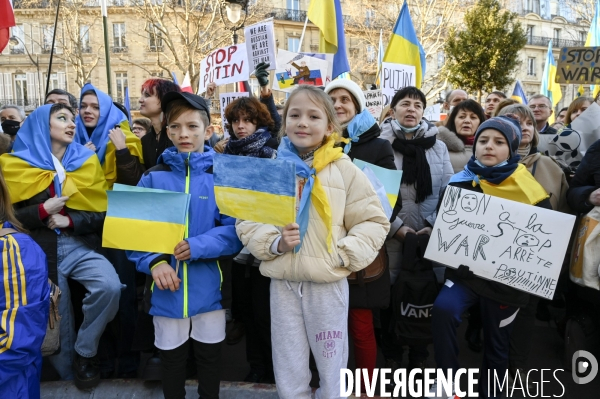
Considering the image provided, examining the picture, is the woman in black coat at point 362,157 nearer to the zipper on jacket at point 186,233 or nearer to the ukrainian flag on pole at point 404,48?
A: the zipper on jacket at point 186,233

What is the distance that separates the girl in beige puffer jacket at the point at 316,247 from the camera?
249 cm

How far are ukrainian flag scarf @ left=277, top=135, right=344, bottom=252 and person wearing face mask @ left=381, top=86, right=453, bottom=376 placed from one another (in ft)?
3.30

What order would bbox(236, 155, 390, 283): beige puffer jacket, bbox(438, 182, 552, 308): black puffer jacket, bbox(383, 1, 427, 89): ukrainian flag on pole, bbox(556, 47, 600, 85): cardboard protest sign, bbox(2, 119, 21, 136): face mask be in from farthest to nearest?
bbox(383, 1, 427, 89): ukrainian flag on pole, bbox(2, 119, 21, 136): face mask, bbox(556, 47, 600, 85): cardboard protest sign, bbox(438, 182, 552, 308): black puffer jacket, bbox(236, 155, 390, 283): beige puffer jacket

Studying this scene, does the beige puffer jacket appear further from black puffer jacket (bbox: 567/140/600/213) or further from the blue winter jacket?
black puffer jacket (bbox: 567/140/600/213)

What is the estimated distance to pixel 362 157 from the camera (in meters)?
3.28

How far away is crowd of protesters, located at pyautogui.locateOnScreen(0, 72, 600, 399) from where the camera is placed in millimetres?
2510

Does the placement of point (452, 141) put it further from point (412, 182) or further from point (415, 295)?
point (415, 295)

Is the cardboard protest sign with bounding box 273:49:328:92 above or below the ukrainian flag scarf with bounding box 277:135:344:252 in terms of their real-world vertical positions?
above

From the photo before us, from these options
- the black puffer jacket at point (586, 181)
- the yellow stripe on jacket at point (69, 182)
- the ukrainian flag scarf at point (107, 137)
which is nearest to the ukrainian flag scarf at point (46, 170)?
the yellow stripe on jacket at point (69, 182)

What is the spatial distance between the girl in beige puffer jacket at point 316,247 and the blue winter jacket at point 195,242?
0.20 m

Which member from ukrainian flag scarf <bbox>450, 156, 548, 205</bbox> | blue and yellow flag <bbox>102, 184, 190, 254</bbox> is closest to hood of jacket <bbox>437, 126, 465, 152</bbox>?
ukrainian flag scarf <bbox>450, 156, 548, 205</bbox>

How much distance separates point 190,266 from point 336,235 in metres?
0.88

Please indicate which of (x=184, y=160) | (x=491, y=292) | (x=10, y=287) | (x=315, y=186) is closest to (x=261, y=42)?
(x=184, y=160)

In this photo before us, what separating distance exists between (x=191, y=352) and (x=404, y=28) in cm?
523
